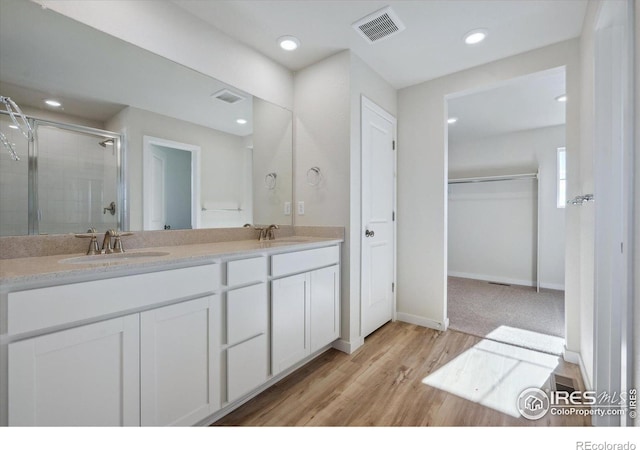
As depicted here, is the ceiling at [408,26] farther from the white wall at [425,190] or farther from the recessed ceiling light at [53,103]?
the recessed ceiling light at [53,103]

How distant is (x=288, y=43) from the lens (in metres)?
2.17

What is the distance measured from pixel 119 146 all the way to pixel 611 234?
8.66 feet

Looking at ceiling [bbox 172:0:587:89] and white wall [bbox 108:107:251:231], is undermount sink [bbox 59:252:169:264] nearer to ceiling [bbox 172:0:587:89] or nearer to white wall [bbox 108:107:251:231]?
white wall [bbox 108:107:251:231]

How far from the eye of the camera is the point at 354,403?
161cm

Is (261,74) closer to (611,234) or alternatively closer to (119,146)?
(119,146)

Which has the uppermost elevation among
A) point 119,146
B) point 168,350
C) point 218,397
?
point 119,146

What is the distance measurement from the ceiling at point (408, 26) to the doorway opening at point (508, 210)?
3.04 feet

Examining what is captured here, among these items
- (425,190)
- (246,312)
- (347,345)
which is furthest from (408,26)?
(347,345)

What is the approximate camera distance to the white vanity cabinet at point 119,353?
2.98 feet

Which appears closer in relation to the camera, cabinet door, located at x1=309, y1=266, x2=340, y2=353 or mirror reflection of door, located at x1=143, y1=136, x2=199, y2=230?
mirror reflection of door, located at x1=143, y1=136, x2=199, y2=230

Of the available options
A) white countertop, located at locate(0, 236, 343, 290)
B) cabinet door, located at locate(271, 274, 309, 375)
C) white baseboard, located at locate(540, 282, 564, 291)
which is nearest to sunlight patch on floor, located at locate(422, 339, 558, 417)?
cabinet door, located at locate(271, 274, 309, 375)

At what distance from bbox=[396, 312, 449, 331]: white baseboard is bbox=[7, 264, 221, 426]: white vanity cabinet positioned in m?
2.07

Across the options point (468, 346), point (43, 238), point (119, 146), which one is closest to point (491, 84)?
point (468, 346)

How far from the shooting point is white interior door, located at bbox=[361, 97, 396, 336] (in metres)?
2.44
